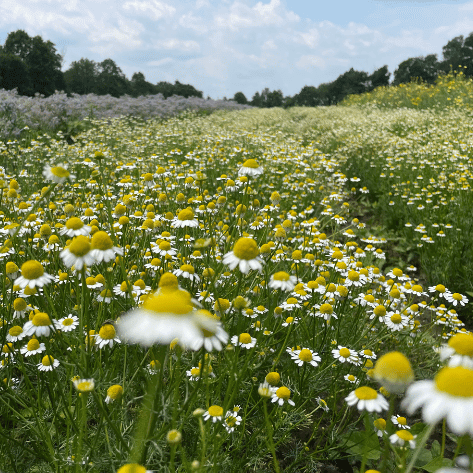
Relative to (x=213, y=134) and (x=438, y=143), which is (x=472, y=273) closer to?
(x=438, y=143)

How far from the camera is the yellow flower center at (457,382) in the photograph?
786 millimetres

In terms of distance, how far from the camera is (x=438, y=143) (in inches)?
313

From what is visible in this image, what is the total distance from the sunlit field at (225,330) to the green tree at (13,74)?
31807mm

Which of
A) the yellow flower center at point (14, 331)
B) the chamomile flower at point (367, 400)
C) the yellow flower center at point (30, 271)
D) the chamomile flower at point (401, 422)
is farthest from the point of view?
the chamomile flower at point (401, 422)

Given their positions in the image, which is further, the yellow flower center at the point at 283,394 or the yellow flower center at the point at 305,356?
the yellow flower center at the point at 305,356

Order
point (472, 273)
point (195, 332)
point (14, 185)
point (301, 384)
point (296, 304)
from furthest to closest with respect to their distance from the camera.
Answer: point (472, 273) → point (14, 185) → point (296, 304) → point (301, 384) → point (195, 332)

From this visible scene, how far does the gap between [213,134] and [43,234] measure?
22.4ft

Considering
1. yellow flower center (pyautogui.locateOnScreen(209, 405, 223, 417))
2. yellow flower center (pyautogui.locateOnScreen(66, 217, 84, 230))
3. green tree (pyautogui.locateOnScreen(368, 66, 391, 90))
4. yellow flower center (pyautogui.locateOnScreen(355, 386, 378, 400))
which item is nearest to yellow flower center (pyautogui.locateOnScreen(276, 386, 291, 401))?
yellow flower center (pyautogui.locateOnScreen(209, 405, 223, 417))

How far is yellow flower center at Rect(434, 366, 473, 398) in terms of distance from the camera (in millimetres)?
786

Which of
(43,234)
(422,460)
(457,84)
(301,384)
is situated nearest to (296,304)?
(301,384)

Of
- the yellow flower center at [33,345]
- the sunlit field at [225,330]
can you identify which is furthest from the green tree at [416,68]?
the yellow flower center at [33,345]

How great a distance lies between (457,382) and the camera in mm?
794

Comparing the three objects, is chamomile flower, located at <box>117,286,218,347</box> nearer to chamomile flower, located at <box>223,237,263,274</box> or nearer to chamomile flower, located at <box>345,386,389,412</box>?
chamomile flower, located at <box>223,237,263,274</box>

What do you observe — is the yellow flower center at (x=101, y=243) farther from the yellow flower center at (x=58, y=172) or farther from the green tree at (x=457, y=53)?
the green tree at (x=457, y=53)
